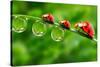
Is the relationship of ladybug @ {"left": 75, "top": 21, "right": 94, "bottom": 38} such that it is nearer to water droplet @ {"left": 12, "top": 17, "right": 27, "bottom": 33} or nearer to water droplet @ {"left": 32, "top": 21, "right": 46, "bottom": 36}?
water droplet @ {"left": 32, "top": 21, "right": 46, "bottom": 36}

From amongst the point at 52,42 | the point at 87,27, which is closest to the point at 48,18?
the point at 52,42

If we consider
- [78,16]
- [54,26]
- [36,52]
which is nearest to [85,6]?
[78,16]

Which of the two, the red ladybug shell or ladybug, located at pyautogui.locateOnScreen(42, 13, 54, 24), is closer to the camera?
ladybug, located at pyautogui.locateOnScreen(42, 13, 54, 24)

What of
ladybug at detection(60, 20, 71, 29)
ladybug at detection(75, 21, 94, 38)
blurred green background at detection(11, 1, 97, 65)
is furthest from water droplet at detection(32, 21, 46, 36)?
ladybug at detection(75, 21, 94, 38)

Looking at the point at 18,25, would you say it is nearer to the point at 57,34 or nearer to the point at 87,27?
the point at 57,34

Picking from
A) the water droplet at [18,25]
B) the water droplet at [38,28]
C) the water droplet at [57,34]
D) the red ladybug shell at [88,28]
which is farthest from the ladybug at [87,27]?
the water droplet at [18,25]

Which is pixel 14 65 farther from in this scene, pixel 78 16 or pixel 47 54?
pixel 78 16
